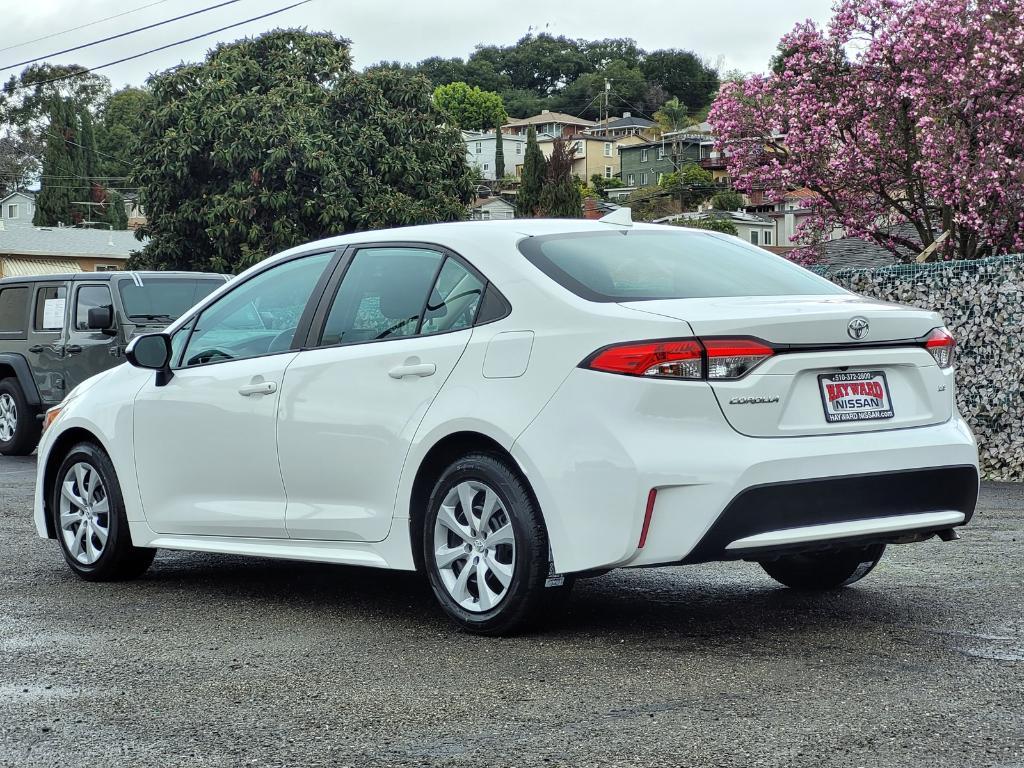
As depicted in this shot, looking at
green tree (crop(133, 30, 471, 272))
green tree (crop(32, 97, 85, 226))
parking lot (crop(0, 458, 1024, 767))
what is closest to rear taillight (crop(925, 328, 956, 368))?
parking lot (crop(0, 458, 1024, 767))

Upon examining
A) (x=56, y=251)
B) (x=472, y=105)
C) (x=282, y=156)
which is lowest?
(x=56, y=251)

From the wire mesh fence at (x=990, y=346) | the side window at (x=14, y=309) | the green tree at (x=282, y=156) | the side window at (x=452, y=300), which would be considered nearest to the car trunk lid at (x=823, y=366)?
the side window at (x=452, y=300)

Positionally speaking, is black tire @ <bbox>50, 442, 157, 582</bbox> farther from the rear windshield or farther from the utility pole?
the utility pole

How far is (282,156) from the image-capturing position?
33.9 meters

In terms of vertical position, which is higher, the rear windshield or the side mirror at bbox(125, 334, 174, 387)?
the rear windshield

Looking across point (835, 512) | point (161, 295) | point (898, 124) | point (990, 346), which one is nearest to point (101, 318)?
point (161, 295)

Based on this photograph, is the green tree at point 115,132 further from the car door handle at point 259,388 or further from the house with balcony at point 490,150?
the car door handle at point 259,388

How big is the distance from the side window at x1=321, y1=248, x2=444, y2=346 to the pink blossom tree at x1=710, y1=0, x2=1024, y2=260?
18119 millimetres

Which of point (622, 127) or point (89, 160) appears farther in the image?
point (622, 127)

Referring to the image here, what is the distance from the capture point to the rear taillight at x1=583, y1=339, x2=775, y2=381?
4.99 meters

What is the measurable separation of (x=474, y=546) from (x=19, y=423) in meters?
11.3

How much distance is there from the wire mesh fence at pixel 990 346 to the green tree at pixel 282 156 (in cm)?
2304

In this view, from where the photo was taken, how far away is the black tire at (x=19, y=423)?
15.5 m

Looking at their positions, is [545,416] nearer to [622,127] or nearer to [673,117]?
[673,117]
